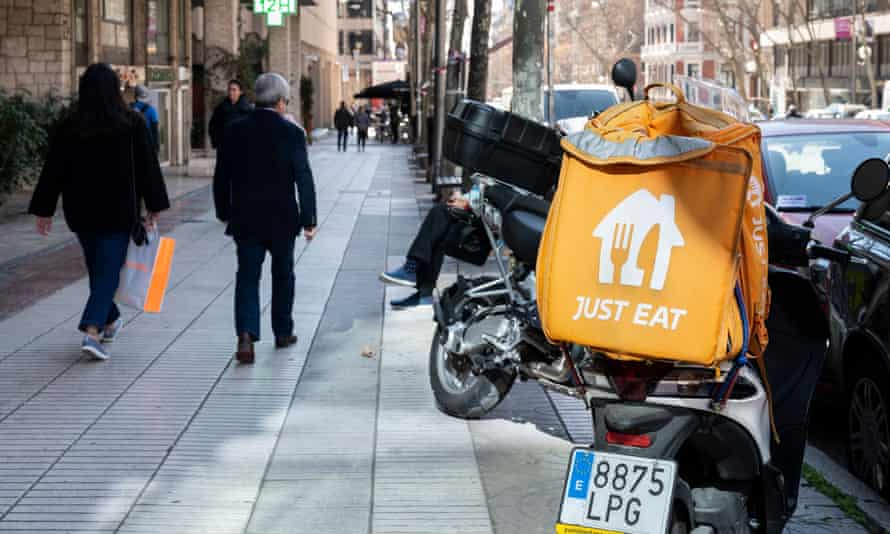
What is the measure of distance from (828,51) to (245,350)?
7707 cm

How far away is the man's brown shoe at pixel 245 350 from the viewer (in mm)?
8828

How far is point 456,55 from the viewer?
2105cm

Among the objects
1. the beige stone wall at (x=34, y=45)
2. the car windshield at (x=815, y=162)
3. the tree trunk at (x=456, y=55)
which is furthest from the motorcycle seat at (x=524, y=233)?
the beige stone wall at (x=34, y=45)

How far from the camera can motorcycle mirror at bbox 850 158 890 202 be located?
569cm

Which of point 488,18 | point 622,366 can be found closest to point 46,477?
point 622,366

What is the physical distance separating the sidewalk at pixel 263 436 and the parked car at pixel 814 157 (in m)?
2.25

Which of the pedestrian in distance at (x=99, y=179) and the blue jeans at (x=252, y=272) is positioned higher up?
the pedestrian in distance at (x=99, y=179)

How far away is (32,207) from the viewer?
887 cm

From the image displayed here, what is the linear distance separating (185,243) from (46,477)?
33.1 ft

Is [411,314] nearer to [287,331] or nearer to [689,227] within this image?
[287,331]

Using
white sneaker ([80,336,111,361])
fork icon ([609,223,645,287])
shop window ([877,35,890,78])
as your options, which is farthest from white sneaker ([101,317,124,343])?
shop window ([877,35,890,78])

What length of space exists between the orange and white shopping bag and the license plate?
18.2 feet

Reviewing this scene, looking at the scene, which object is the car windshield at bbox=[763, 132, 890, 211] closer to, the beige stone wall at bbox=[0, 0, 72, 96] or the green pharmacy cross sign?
the beige stone wall at bbox=[0, 0, 72, 96]

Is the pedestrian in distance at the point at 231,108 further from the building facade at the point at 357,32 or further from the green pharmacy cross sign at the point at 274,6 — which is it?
the building facade at the point at 357,32
